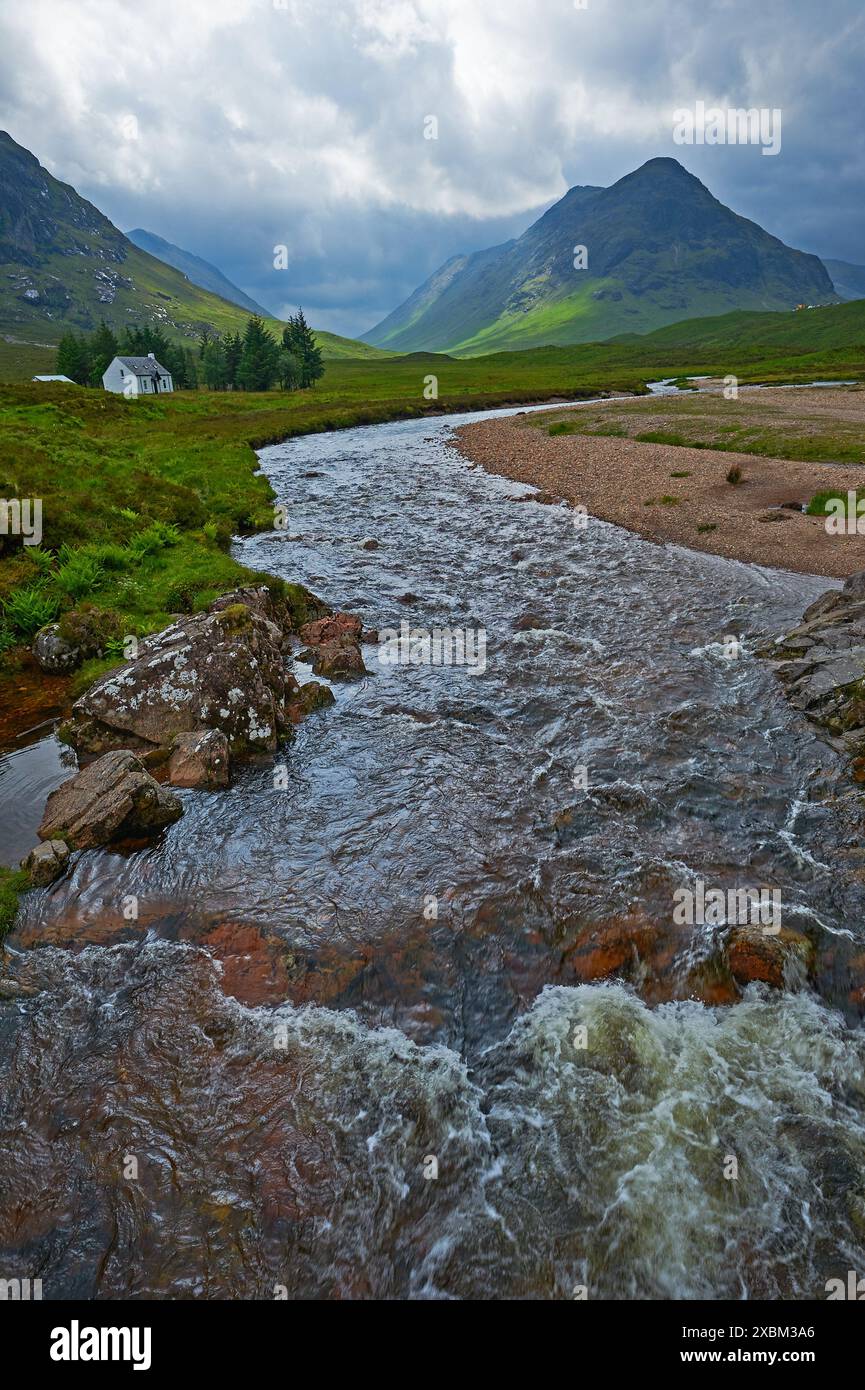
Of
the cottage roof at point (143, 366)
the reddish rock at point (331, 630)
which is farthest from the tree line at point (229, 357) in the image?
the reddish rock at point (331, 630)

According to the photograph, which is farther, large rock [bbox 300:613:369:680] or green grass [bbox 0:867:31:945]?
large rock [bbox 300:613:369:680]

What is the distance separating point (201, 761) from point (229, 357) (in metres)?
153

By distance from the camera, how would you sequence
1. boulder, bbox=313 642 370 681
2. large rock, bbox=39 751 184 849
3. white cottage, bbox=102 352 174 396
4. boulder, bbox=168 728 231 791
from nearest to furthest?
large rock, bbox=39 751 184 849 < boulder, bbox=168 728 231 791 < boulder, bbox=313 642 370 681 < white cottage, bbox=102 352 174 396

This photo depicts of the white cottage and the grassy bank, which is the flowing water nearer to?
the grassy bank

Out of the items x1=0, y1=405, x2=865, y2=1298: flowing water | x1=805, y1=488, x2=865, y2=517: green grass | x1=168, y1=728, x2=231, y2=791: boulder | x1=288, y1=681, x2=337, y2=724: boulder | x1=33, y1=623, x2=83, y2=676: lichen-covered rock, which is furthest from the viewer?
x1=805, y1=488, x2=865, y2=517: green grass

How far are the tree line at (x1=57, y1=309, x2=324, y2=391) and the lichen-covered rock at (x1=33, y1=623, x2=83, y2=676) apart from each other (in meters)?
139

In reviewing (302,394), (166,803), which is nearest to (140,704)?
(166,803)

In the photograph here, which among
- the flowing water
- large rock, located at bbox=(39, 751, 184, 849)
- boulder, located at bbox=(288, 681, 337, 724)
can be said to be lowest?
the flowing water

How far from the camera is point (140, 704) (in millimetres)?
15391

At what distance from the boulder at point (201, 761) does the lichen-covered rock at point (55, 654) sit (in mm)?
5561

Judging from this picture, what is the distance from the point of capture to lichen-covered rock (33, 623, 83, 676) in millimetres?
18062

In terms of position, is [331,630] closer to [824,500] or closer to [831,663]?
[831,663]

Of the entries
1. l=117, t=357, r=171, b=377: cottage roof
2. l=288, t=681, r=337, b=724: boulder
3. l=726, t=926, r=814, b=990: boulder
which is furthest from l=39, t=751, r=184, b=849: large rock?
l=117, t=357, r=171, b=377: cottage roof
